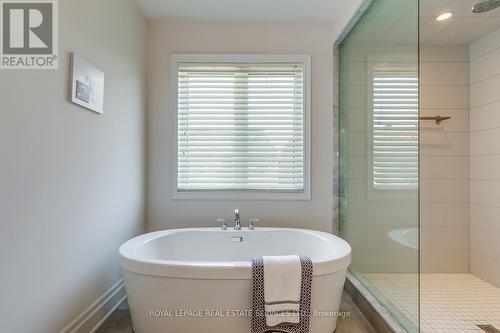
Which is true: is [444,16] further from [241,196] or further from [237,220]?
[237,220]

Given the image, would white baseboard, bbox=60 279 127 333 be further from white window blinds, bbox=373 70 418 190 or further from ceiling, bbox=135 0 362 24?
ceiling, bbox=135 0 362 24

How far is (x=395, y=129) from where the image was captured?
1.91 meters

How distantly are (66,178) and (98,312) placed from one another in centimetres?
96

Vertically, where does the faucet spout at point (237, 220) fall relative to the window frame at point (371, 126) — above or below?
below

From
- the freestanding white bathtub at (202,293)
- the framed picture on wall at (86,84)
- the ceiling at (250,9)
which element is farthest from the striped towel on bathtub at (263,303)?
the ceiling at (250,9)

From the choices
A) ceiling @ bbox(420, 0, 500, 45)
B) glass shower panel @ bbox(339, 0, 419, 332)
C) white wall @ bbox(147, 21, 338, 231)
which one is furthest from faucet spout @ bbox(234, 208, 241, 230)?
ceiling @ bbox(420, 0, 500, 45)

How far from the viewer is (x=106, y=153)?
196 centimetres

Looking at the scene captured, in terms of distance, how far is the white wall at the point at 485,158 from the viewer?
97.9 inches

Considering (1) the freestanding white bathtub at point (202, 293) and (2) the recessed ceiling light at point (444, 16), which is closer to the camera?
(1) the freestanding white bathtub at point (202, 293)

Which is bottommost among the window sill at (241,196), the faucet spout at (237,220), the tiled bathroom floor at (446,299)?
the tiled bathroom floor at (446,299)

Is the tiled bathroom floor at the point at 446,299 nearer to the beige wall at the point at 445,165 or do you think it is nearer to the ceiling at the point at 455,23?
the beige wall at the point at 445,165

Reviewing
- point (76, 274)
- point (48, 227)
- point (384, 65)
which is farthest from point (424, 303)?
point (48, 227)

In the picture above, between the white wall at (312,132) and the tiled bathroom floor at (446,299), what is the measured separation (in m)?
0.80

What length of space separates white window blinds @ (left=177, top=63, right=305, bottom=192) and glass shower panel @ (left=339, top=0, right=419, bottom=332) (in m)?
0.49
